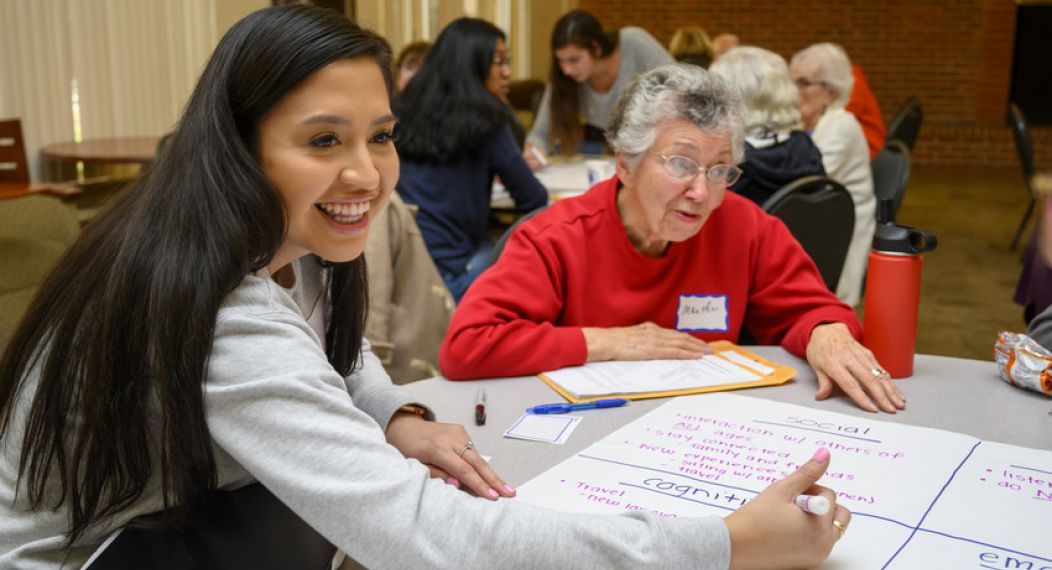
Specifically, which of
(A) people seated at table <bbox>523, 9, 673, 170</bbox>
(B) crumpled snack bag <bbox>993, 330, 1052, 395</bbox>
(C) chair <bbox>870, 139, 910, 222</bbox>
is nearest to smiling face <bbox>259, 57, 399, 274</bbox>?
(B) crumpled snack bag <bbox>993, 330, 1052, 395</bbox>

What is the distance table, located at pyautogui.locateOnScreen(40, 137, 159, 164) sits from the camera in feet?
13.0

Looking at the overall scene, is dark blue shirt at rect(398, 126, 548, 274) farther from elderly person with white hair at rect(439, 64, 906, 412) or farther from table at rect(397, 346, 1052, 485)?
table at rect(397, 346, 1052, 485)

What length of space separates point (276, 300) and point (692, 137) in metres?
1.08

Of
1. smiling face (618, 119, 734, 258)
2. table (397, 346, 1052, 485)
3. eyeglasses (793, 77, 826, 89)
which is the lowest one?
table (397, 346, 1052, 485)

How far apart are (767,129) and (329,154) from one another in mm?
2471

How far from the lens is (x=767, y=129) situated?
3252 mm

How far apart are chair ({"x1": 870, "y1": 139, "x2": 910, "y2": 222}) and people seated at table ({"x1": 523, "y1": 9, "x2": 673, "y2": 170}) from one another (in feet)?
4.48

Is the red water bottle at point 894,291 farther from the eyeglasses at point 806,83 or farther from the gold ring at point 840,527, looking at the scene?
the eyeglasses at point 806,83

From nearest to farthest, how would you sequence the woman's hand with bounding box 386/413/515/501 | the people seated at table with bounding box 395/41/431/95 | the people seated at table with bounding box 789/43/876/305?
1. the woman's hand with bounding box 386/413/515/501
2. the people seated at table with bounding box 789/43/876/305
3. the people seated at table with bounding box 395/41/431/95

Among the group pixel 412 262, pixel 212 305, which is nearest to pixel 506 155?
pixel 412 262

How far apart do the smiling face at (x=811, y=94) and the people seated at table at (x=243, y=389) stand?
378 centimetres

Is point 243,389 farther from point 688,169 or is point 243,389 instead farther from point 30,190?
point 30,190

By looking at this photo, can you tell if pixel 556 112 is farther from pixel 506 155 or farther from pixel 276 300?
pixel 276 300

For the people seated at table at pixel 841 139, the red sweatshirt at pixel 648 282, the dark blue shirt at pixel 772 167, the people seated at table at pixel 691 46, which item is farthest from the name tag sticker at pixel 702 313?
the people seated at table at pixel 691 46
